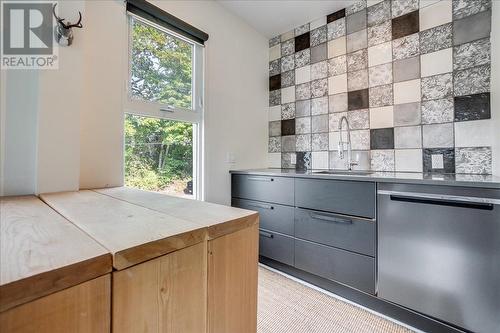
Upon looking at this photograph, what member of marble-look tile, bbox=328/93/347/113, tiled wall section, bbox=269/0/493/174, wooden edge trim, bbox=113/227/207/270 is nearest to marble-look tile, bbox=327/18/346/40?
tiled wall section, bbox=269/0/493/174

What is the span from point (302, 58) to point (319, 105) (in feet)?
1.96

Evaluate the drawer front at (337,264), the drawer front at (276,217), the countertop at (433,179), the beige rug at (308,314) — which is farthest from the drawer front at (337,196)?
the beige rug at (308,314)

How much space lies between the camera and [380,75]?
2102 mm

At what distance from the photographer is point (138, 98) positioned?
174cm

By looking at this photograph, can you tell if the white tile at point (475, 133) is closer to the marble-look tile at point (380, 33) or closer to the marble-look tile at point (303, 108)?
the marble-look tile at point (380, 33)

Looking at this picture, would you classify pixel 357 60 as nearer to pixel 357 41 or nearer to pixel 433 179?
pixel 357 41

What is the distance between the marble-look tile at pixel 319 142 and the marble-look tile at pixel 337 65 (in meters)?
0.63

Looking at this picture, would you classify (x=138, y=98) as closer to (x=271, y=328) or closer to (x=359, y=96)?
(x=271, y=328)

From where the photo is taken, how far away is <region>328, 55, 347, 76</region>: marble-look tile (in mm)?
2311

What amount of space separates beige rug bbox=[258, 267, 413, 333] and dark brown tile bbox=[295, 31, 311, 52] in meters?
2.42

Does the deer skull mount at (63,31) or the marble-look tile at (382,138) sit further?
the marble-look tile at (382,138)

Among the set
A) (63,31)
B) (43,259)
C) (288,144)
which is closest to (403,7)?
(288,144)

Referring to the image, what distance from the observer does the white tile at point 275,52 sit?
284cm

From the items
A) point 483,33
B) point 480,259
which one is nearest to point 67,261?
point 480,259
